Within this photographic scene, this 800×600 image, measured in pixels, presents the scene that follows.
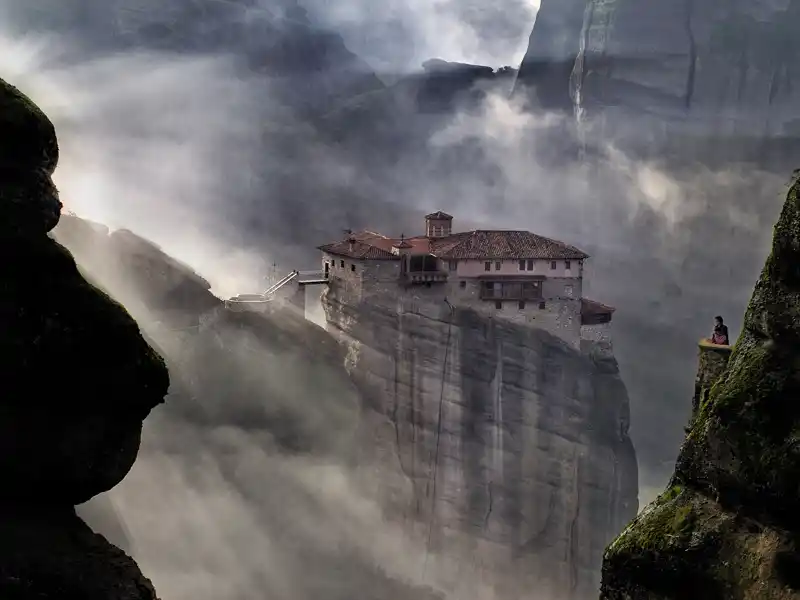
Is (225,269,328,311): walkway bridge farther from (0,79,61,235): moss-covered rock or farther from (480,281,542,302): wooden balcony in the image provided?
(0,79,61,235): moss-covered rock

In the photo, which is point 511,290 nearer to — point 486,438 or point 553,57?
point 486,438

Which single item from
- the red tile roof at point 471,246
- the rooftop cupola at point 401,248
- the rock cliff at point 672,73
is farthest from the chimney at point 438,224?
the rock cliff at point 672,73

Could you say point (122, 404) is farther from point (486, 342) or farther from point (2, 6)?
point (2, 6)

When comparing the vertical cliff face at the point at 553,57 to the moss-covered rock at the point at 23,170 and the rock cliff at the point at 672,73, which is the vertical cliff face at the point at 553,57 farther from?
the moss-covered rock at the point at 23,170

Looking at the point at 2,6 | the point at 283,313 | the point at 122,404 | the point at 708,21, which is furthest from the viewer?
the point at 708,21

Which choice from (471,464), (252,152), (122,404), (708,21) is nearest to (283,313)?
(252,152)

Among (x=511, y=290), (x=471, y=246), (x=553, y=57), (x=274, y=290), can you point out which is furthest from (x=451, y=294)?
(x=553, y=57)

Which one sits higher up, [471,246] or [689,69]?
[689,69]

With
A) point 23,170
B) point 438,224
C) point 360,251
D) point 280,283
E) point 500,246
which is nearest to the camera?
point 23,170
